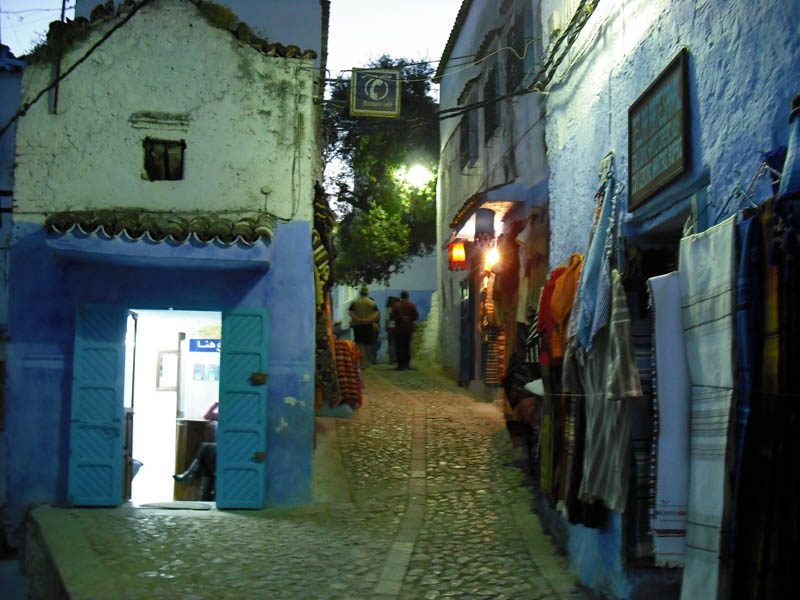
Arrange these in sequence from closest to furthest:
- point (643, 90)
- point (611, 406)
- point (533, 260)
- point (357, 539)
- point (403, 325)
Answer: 1. point (611, 406)
2. point (643, 90)
3. point (357, 539)
4. point (533, 260)
5. point (403, 325)

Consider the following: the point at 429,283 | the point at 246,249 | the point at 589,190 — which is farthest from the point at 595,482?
the point at 429,283

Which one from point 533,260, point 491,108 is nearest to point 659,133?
point 533,260

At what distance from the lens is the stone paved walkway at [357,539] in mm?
6352

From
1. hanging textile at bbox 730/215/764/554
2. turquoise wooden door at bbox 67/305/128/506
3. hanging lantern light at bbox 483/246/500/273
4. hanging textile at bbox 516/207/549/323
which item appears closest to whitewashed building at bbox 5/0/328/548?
turquoise wooden door at bbox 67/305/128/506

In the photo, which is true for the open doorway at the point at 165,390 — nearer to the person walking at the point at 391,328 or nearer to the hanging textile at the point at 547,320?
the person walking at the point at 391,328

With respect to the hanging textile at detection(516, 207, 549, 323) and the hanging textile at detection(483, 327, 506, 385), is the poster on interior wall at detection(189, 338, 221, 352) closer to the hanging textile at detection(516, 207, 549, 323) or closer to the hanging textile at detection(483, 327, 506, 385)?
the hanging textile at detection(483, 327, 506, 385)

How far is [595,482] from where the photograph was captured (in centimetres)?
546

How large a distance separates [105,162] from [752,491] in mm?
8789

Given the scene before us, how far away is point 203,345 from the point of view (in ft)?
42.6

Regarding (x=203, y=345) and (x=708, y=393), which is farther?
(x=203, y=345)

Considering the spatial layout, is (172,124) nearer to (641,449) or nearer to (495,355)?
(495,355)

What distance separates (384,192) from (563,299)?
63.6 ft

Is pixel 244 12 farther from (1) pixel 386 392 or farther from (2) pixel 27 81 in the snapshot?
(1) pixel 386 392

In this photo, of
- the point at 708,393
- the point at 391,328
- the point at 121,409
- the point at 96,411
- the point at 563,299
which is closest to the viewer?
the point at 708,393
